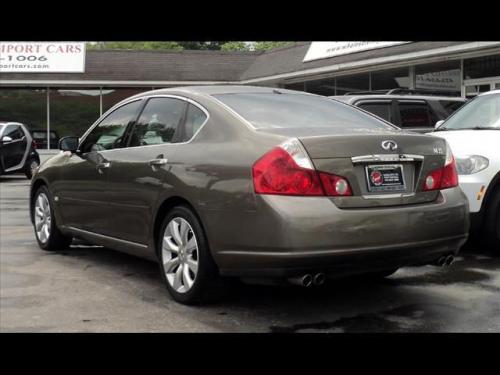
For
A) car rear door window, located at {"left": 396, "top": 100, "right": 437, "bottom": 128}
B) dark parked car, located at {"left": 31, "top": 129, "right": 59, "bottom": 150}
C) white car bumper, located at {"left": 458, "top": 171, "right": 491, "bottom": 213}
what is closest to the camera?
white car bumper, located at {"left": 458, "top": 171, "right": 491, "bottom": 213}

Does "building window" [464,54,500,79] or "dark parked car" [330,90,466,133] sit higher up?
"building window" [464,54,500,79]

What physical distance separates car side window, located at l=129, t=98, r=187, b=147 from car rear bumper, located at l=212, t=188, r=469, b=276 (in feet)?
3.74

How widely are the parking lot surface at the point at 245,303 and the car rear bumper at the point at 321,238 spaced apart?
1.29 feet

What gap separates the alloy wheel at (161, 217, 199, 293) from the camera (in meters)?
4.36

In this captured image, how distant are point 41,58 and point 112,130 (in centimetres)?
2019

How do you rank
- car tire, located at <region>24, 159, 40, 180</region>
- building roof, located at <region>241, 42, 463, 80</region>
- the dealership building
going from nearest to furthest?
building roof, located at <region>241, 42, 463, 80</region> → car tire, located at <region>24, 159, 40, 180</region> → the dealership building

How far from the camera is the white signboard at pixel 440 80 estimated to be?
1616 cm

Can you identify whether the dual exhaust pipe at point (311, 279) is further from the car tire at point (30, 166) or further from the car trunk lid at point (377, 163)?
the car tire at point (30, 166)

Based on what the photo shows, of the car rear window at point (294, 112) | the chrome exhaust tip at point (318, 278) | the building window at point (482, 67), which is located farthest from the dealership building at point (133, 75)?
the chrome exhaust tip at point (318, 278)

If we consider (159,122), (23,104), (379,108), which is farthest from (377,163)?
(23,104)

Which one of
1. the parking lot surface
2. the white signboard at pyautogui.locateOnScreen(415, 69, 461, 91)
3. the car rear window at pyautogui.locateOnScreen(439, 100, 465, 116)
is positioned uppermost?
the white signboard at pyautogui.locateOnScreen(415, 69, 461, 91)

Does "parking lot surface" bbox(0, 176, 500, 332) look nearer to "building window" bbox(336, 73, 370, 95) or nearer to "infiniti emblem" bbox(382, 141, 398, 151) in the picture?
"infiniti emblem" bbox(382, 141, 398, 151)

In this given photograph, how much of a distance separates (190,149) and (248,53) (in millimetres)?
22225

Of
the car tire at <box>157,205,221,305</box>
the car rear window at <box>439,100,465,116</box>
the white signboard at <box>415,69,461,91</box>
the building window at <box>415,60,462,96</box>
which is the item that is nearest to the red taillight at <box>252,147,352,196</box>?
the car tire at <box>157,205,221,305</box>
